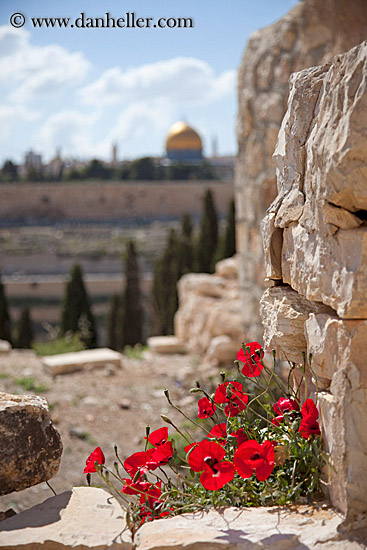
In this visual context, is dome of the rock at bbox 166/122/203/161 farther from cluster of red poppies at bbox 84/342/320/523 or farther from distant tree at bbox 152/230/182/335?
cluster of red poppies at bbox 84/342/320/523

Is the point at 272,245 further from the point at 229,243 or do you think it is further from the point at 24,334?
the point at 24,334

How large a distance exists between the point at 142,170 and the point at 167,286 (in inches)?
1277

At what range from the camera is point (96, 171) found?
44500 millimetres

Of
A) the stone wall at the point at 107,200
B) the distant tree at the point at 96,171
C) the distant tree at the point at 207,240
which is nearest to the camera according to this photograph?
the distant tree at the point at 207,240

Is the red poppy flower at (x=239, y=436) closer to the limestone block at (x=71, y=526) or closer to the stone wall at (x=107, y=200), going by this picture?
the limestone block at (x=71, y=526)

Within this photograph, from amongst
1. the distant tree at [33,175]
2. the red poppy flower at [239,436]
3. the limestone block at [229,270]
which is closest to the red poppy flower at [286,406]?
the red poppy flower at [239,436]

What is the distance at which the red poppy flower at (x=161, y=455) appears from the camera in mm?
1465

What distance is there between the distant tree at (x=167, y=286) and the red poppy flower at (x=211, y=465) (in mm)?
10527

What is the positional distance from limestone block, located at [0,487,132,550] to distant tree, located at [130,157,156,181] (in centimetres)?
4352

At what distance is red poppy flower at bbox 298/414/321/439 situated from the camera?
137 cm

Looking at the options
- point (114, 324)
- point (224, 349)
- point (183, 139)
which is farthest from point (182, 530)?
point (183, 139)

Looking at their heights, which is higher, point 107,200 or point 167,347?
point 107,200

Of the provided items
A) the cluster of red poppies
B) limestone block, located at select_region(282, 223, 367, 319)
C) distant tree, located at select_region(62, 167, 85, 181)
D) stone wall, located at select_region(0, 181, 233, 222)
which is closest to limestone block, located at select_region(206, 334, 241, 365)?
the cluster of red poppies

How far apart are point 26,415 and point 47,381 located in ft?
12.0
